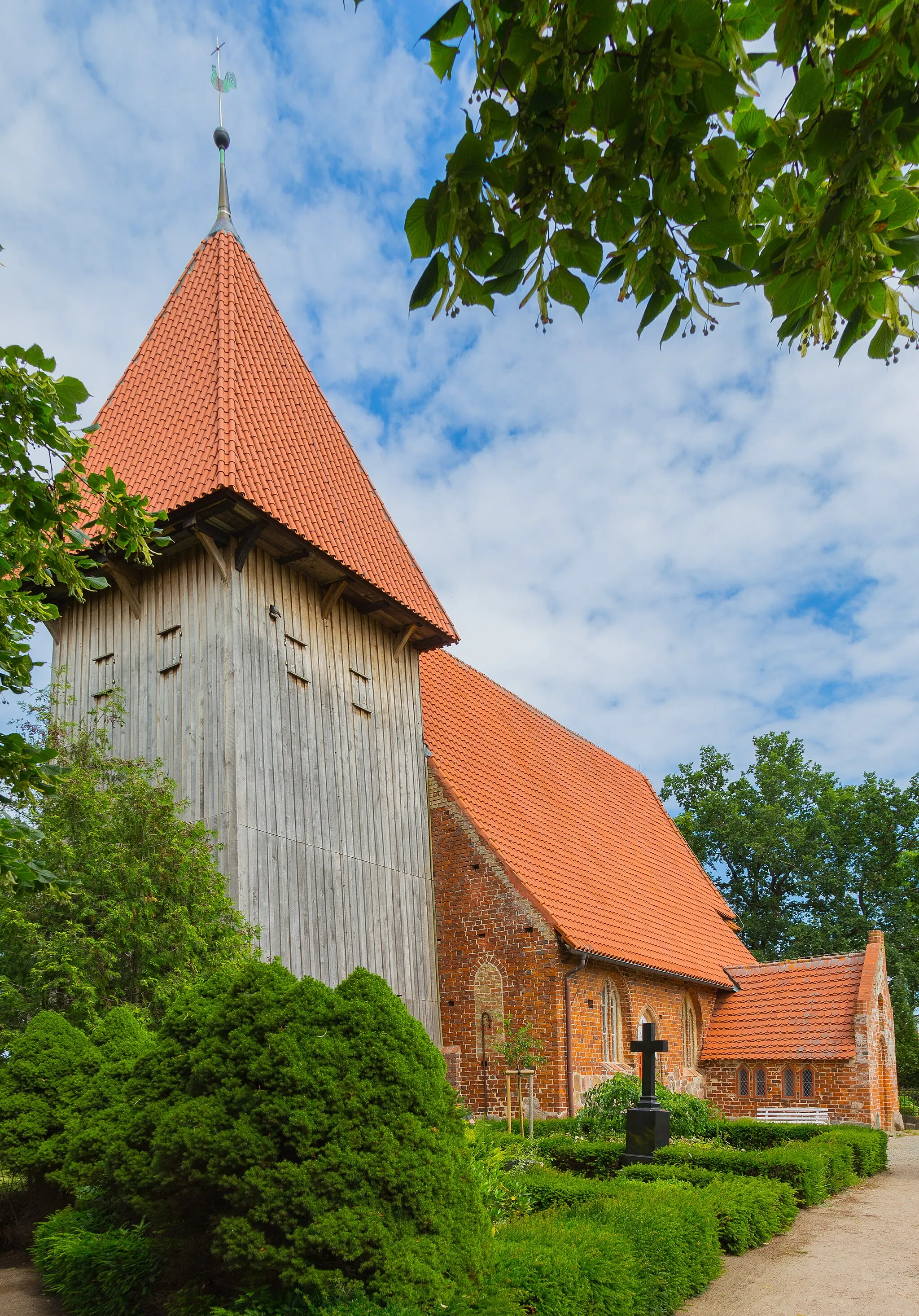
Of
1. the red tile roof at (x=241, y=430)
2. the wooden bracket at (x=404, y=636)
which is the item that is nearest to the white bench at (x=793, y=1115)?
the wooden bracket at (x=404, y=636)

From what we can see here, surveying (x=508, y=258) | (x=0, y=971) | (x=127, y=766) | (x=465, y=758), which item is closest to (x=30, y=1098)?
(x=0, y=971)

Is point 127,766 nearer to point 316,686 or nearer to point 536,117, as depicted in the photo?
point 316,686

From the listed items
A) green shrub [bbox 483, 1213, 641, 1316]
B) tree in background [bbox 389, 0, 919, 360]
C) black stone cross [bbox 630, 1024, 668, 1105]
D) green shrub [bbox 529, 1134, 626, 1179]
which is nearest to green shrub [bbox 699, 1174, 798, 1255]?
green shrub [bbox 529, 1134, 626, 1179]

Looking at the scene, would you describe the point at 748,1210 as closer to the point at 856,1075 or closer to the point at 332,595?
the point at 332,595

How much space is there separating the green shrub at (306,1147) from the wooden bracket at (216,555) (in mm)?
7126

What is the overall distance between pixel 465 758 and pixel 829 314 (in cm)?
1486

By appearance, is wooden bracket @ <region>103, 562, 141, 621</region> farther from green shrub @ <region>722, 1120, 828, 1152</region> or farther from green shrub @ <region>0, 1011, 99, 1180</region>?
green shrub @ <region>722, 1120, 828, 1152</region>

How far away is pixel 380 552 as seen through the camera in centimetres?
1500

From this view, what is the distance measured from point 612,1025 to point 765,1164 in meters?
5.63

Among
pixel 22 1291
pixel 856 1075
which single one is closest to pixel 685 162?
pixel 22 1291

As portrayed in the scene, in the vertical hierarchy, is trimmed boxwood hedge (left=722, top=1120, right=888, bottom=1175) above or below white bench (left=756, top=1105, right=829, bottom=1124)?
above

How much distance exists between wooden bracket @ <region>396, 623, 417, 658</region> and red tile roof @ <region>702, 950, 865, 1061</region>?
11.0 meters

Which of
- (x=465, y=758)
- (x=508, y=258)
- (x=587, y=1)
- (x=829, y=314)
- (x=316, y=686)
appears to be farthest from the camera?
(x=465, y=758)

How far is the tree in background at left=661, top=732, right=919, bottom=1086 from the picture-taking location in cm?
3591
